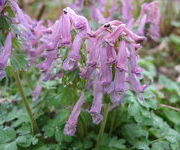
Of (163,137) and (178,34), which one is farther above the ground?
(178,34)

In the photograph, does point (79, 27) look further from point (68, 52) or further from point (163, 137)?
point (163, 137)

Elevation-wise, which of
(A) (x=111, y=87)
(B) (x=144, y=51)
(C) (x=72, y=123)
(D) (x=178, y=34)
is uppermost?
(D) (x=178, y=34)

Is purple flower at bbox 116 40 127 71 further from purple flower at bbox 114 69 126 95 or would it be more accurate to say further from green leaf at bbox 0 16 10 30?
green leaf at bbox 0 16 10 30

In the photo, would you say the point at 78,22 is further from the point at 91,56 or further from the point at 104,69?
the point at 104,69

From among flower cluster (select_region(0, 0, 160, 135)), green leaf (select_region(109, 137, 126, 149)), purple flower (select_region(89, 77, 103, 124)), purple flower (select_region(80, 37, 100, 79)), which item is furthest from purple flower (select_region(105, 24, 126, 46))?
green leaf (select_region(109, 137, 126, 149))

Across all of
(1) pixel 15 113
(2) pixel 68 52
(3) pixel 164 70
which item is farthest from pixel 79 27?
(3) pixel 164 70

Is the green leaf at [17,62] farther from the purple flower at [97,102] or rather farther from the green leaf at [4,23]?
the purple flower at [97,102]

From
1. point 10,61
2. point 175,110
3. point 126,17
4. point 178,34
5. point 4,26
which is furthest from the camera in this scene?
point 178,34

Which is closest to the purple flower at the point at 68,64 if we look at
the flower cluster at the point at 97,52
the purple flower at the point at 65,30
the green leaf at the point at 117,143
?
the flower cluster at the point at 97,52
